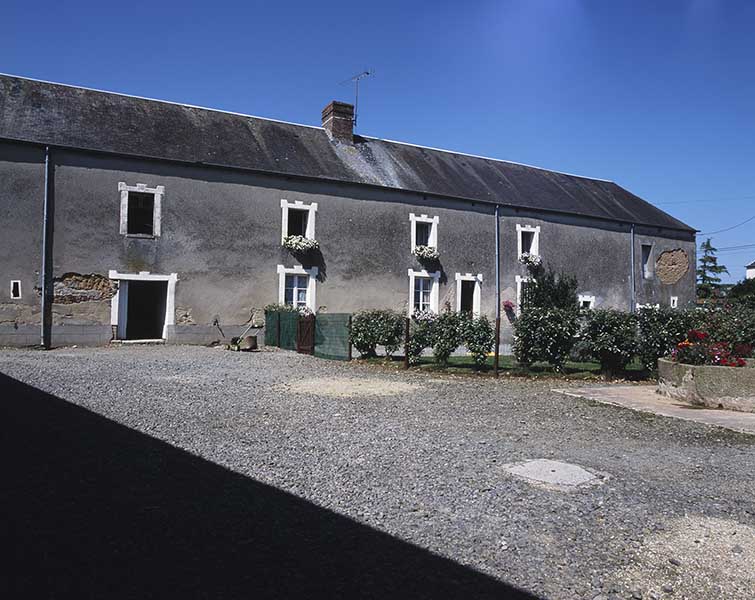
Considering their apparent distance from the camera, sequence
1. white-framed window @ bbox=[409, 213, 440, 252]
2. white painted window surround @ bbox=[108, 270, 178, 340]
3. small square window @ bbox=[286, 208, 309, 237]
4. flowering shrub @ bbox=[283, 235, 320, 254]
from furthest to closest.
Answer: white-framed window @ bbox=[409, 213, 440, 252] → small square window @ bbox=[286, 208, 309, 237] → flowering shrub @ bbox=[283, 235, 320, 254] → white painted window surround @ bbox=[108, 270, 178, 340]

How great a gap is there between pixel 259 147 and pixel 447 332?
9720 millimetres

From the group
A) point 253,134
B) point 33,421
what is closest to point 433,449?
point 33,421

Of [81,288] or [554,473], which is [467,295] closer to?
[81,288]

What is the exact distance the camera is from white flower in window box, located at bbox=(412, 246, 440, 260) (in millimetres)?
19906

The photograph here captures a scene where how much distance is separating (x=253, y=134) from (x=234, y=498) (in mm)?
16777

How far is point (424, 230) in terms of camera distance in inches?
814

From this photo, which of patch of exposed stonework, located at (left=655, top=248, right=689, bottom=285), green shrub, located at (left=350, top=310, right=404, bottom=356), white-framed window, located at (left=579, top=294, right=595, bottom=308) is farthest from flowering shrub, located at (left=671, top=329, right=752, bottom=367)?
patch of exposed stonework, located at (left=655, top=248, right=689, bottom=285)

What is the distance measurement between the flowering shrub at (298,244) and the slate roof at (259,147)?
1876mm

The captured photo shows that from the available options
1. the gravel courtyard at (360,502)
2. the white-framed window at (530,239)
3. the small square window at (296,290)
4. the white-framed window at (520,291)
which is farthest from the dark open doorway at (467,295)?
the gravel courtyard at (360,502)

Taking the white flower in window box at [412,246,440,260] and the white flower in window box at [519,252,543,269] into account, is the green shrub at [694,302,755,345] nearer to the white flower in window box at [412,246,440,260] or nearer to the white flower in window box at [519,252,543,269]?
the white flower in window box at [412,246,440,260]

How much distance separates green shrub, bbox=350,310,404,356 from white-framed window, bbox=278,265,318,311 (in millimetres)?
4975

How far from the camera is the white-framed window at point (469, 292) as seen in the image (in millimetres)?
20844

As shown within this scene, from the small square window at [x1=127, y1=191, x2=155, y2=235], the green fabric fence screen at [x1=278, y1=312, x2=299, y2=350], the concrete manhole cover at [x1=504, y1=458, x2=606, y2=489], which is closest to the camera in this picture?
the concrete manhole cover at [x1=504, y1=458, x2=606, y2=489]

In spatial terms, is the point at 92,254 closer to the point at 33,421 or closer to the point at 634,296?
the point at 33,421
